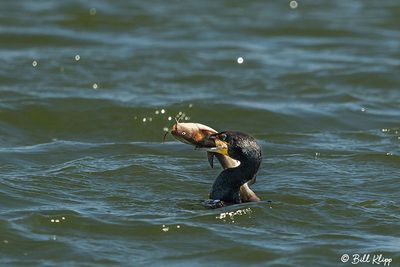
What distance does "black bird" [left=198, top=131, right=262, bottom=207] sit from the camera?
28.1 feet

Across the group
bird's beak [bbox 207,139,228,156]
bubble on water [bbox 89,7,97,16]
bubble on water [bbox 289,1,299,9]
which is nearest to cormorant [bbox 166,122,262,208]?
bird's beak [bbox 207,139,228,156]

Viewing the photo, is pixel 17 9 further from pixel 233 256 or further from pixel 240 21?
pixel 233 256

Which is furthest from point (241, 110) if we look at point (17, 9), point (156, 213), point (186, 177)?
point (17, 9)

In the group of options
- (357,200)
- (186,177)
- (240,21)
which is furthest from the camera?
(240,21)

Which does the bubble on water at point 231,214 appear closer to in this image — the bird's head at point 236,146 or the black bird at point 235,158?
the black bird at point 235,158

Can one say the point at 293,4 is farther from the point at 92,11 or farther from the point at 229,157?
the point at 229,157

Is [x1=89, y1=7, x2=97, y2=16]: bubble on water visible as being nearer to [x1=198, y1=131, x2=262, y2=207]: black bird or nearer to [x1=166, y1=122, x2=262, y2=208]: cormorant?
A: [x1=166, y1=122, x2=262, y2=208]: cormorant

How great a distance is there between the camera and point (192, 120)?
12.5 m

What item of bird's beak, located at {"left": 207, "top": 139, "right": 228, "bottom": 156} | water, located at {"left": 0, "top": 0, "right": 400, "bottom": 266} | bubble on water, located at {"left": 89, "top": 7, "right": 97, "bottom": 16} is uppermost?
bubble on water, located at {"left": 89, "top": 7, "right": 97, "bottom": 16}

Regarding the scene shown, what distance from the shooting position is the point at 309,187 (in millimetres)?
9617

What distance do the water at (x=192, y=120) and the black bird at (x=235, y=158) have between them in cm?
14

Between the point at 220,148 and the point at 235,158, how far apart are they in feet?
0.48

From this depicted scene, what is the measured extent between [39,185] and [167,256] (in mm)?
1897

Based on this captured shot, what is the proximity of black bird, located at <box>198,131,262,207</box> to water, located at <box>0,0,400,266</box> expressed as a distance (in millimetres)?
140
